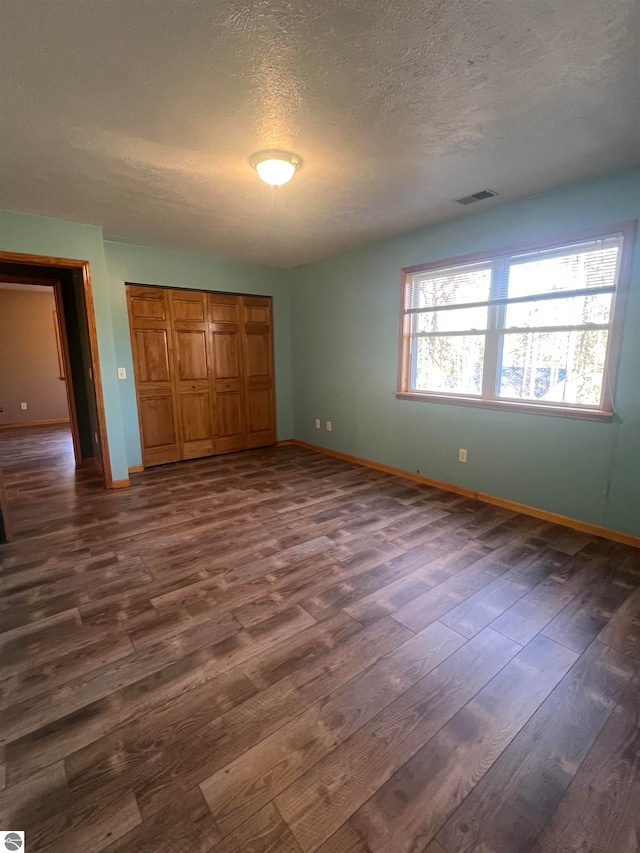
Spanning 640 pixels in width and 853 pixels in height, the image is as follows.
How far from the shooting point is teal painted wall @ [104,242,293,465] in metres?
4.08

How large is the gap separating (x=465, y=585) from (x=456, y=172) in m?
2.61

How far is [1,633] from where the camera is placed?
73.7 inches

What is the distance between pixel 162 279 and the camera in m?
4.32

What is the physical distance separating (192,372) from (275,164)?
2.99 meters

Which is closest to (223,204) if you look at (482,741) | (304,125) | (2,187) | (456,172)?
(304,125)

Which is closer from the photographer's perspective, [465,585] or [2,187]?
[465,585]

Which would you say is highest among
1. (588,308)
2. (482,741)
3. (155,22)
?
(155,22)

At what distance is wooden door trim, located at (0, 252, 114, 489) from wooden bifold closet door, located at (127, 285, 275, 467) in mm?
646

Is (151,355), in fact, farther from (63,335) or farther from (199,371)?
(63,335)

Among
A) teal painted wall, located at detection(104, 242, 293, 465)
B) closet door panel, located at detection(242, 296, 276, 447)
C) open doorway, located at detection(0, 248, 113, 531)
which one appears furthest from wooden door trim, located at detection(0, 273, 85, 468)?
closet door panel, located at detection(242, 296, 276, 447)

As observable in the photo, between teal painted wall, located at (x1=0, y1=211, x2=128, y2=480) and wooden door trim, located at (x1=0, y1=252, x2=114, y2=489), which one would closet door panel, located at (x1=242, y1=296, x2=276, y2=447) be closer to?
teal painted wall, located at (x1=0, y1=211, x2=128, y2=480)

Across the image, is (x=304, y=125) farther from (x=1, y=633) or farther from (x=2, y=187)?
(x=1, y=633)

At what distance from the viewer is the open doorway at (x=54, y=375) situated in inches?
150

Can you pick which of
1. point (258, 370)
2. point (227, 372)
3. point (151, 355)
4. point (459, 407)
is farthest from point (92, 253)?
point (459, 407)
